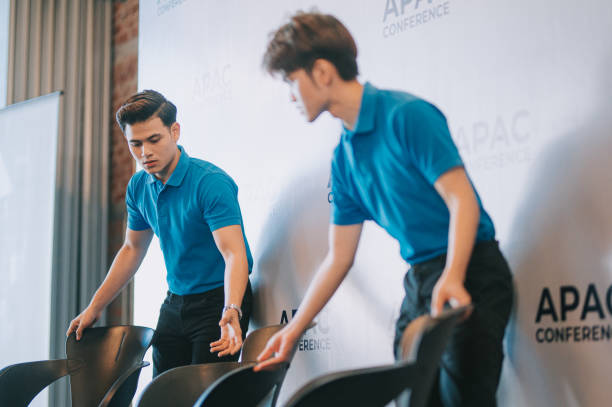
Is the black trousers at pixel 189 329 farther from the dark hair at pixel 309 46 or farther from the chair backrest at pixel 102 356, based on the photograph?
the dark hair at pixel 309 46

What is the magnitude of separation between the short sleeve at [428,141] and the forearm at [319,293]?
0.38 meters

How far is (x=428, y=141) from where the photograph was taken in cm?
157

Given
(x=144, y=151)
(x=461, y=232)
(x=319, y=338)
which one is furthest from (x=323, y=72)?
(x=319, y=338)

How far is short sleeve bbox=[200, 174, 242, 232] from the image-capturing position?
2.44 meters

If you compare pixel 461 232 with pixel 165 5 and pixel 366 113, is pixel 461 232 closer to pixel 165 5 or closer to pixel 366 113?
pixel 366 113

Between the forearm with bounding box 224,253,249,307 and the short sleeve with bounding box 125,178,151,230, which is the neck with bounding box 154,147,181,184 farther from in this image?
the forearm with bounding box 224,253,249,307

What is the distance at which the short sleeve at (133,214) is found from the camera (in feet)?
8.95

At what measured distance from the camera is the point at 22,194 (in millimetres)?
3699

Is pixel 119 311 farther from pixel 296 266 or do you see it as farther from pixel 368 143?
pixel 368 143

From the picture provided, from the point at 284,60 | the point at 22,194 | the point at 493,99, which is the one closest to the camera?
the point at 284,60

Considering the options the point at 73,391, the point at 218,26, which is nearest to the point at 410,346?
the point at 73,391

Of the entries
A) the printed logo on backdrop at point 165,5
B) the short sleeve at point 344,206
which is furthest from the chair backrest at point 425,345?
the printed logo on backdrop at point 165,5

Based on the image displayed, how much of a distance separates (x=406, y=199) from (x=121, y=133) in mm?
3062

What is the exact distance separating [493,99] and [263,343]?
3.52ft
